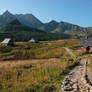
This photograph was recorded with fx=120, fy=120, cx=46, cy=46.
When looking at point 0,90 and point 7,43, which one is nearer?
point 0,90

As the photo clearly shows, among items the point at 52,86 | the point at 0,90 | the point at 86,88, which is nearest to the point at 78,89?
the point at 86,88

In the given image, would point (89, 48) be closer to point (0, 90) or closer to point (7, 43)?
point (0, 90)

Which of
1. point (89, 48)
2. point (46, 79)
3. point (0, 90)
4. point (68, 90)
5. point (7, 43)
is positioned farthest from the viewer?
point (7, 43)

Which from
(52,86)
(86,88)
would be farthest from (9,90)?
(86,88)

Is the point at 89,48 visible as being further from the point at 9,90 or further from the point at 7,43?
the point at 7,43

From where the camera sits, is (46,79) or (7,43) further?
(7,43)

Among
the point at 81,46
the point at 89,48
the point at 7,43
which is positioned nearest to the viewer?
the point at 89,48

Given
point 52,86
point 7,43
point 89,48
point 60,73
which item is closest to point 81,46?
point 89,48

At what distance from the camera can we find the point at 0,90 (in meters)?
12.3

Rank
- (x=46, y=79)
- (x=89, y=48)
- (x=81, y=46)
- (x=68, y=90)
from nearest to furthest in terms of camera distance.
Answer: (x=68, y=90), (x=46, y=79), (x=89, y=48), (x=81, y=46)

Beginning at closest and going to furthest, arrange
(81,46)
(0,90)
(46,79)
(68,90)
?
(68,90), (0,90), (46,79), (81,46)

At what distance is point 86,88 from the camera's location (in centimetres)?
1158

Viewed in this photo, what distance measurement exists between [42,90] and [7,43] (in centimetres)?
8823

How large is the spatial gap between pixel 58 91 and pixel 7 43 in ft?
292
